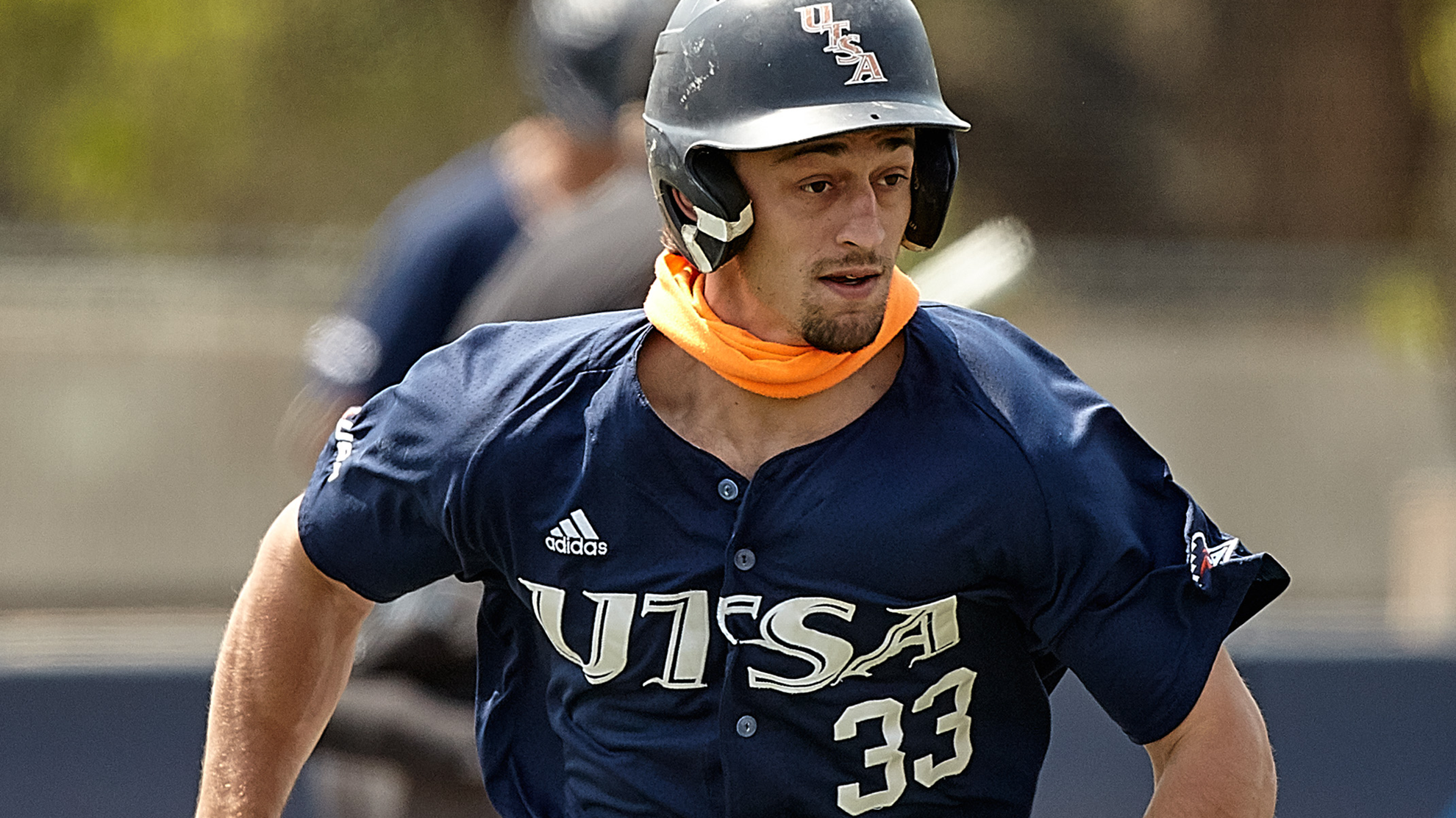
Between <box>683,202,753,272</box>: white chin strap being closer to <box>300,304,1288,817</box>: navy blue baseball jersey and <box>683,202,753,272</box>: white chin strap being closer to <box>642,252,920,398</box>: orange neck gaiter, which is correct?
<box>642,252,920,398</box>: orange neck gaiter

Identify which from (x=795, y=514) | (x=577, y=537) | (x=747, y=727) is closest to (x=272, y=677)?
(x=577, y=537)

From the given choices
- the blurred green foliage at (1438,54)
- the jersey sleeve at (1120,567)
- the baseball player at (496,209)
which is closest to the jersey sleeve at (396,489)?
the jersey sleeve at (1120,567)

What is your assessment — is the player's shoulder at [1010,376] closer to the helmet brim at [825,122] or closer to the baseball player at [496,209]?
the helmet brim at [825,122]

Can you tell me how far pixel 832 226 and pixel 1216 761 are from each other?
36.5 inches

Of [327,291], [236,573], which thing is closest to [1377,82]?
[327,291]

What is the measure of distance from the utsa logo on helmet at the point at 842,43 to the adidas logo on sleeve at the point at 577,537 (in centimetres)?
76

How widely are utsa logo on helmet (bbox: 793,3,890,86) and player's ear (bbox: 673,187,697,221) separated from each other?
311mm

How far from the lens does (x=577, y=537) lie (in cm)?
318

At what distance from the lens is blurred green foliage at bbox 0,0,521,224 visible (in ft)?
70.1

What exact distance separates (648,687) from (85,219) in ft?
63.8

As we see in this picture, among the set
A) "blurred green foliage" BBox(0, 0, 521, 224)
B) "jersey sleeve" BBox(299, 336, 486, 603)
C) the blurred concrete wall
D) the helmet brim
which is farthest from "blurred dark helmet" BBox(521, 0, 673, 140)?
"blurred green foliage" BBox(0, 0, 521, 224)

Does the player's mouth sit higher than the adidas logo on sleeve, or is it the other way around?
the player's mouth

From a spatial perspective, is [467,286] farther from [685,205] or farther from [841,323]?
[841,323]

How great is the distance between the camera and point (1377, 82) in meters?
15.6
